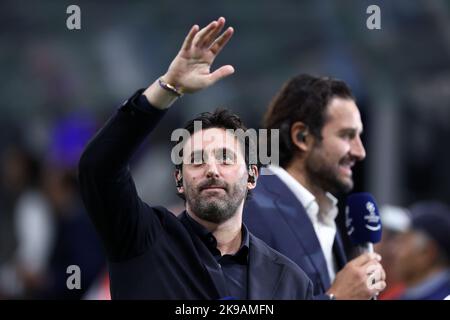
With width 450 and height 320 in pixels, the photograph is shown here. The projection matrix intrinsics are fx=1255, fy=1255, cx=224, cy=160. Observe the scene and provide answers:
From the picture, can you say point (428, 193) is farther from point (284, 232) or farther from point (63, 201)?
point (284, 232)

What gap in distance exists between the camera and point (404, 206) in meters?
10.1

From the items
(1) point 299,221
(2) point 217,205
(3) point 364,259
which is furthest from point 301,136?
(2) point 217,205

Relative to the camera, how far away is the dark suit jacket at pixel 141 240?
3248mm

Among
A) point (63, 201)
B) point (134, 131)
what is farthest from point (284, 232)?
point (63, 201)

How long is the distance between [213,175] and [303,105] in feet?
4.43

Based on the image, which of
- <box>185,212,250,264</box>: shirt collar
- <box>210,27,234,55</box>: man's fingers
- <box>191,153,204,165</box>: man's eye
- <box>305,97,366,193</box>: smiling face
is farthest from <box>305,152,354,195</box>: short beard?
<box>210,27,234,55</box>: man's fingers

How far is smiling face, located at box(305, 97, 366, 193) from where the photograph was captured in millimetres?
4500

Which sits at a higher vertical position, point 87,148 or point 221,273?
point 87,148

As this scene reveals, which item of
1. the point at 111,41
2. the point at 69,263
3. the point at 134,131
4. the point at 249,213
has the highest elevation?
the point at 111,41

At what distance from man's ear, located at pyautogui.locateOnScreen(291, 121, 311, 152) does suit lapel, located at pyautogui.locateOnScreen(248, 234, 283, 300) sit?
1092mm

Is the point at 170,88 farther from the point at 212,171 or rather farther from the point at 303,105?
the point at 303,105

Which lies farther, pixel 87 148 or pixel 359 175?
pixel 359 175

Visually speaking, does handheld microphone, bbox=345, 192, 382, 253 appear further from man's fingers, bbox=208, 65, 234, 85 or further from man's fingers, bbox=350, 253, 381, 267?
→ man's fingers, bbox=208, 65, 234, 85
